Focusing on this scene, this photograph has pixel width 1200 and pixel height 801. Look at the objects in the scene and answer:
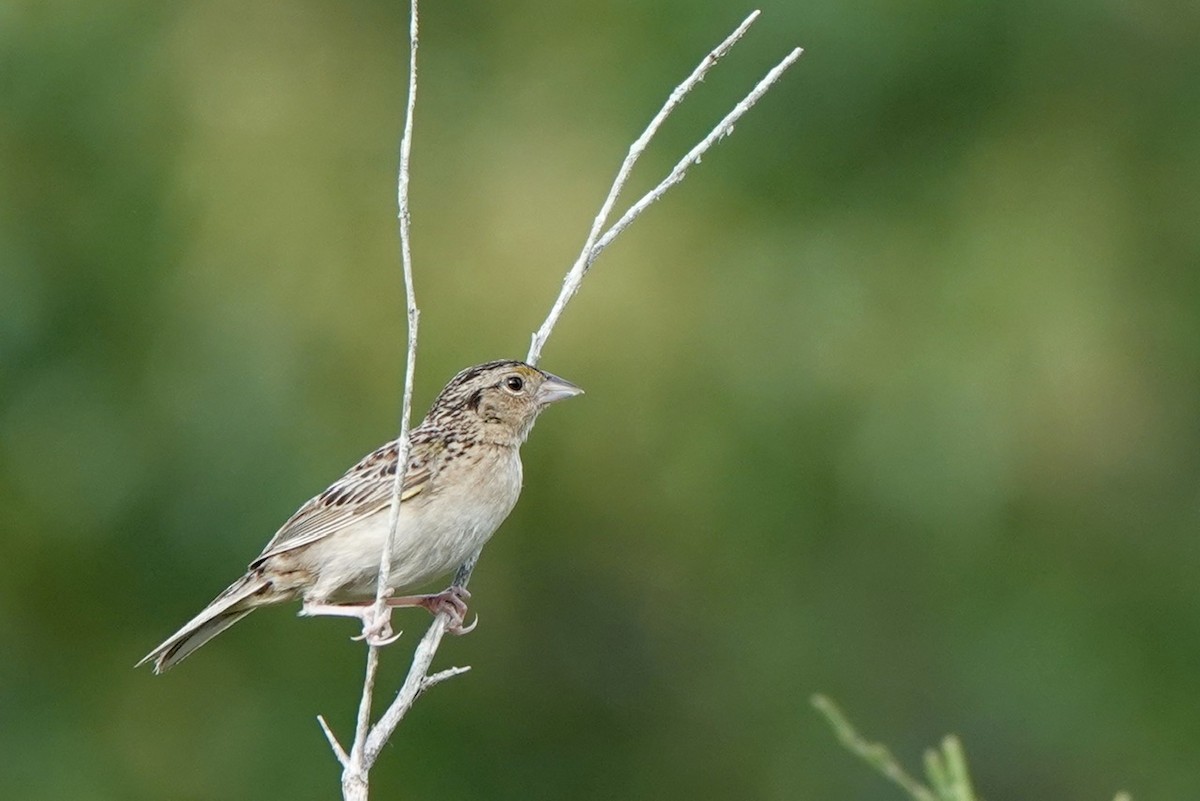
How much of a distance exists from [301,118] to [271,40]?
1.53 feet

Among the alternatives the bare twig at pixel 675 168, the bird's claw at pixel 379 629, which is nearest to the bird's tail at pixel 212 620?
the bird's claw at pixel 379 629

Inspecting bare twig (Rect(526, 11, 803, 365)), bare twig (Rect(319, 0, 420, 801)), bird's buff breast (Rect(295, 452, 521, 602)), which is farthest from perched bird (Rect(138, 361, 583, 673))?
bare twig (Rect(319, 0, 420, 801))

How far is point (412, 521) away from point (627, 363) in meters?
4.16

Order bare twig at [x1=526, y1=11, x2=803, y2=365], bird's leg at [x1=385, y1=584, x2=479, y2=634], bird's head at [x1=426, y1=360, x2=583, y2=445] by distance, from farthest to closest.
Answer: bird's head at [x1=426, y1=360, x2=583, y2=445] < bird's leg at [x1=385, y1=584, x2=479, y2=634] < bare twig at [x1=526, y1=11, x2=803, y2=365]

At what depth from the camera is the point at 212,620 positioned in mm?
5844

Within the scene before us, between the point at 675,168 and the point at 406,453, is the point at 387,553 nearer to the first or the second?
the point at 406,453

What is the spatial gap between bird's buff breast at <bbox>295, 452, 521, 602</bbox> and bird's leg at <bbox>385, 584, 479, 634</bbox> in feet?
0.14

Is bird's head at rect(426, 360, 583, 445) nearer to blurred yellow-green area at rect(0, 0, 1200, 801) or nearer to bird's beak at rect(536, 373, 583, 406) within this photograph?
bird's beak at rect(536, 373, 583, 406)

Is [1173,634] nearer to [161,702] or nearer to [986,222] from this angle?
[986,222]

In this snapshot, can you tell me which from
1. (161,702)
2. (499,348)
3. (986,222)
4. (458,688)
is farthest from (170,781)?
(986,222)

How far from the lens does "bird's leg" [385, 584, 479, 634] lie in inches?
226

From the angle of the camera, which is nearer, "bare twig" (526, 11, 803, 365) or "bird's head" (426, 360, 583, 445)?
"bare twig" (526, 11, 803, 365)

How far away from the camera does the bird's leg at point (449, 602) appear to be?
5.75 m

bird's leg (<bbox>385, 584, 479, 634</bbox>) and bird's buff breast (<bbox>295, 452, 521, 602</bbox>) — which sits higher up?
bird's buff breast (<bbox>295, 452, 521, 602</bbox>)
